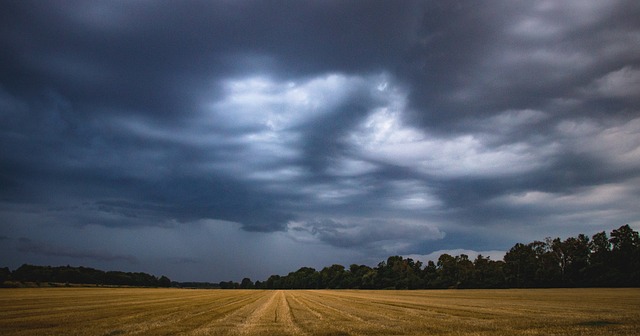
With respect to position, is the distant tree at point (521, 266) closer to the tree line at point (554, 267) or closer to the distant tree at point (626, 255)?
→ the tree line at point (554, 267)

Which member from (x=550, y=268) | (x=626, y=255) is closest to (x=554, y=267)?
(x=550, y=268)

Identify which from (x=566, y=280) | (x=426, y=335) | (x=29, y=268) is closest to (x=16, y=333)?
(x=426, y=335)

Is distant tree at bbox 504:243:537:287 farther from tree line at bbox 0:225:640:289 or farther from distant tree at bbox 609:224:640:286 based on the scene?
distant tree at bbox 609:224:640:286

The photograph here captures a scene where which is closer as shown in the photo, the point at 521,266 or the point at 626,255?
the point at 626,255

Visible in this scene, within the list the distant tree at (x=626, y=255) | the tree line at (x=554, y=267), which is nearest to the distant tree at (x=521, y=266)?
the tree line at (x=554, y=267)

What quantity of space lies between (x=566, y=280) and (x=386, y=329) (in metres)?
123

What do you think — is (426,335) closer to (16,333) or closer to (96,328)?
(96,328)

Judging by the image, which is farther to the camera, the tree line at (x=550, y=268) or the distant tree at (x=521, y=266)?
the distant tree at (x=521, y=266)

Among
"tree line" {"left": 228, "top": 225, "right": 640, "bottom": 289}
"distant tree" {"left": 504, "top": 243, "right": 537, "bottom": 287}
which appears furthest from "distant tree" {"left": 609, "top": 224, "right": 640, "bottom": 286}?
"distant tree" {"left": 504, "top": 243, "right": 537, "bottom": 287}

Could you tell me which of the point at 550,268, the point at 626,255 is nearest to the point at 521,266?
the point at 550,268

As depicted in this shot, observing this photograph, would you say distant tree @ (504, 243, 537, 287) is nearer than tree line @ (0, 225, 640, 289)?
No

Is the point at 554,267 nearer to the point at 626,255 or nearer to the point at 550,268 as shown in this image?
the point at 550,268

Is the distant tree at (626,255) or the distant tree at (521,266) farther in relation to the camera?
the distant tree at (521,266)

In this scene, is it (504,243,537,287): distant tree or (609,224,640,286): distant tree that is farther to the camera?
(504,243,537,287): distant tree
